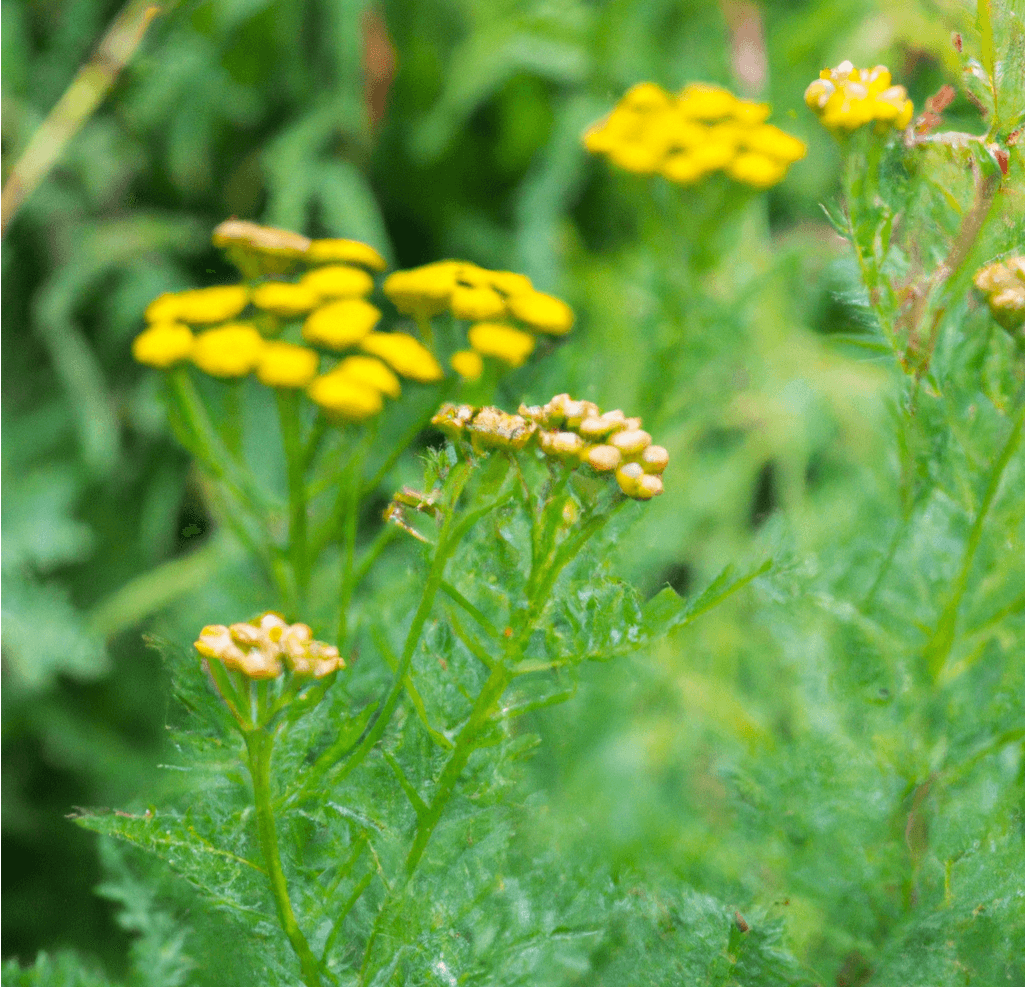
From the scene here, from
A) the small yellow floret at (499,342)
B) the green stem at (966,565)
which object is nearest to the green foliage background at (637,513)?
the green stem at (966,565)

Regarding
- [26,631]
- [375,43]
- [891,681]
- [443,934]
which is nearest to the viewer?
[443,934]

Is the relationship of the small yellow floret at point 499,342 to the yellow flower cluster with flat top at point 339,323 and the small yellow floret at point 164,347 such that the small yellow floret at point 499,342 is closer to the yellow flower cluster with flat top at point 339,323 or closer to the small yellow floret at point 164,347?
Result: the yellow flower cluster with flat top at point 339,323

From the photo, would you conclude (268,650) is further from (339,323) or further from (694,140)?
(694,140)

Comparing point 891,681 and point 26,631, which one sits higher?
point 891,681

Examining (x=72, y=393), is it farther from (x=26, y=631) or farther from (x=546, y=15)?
(x=546, y=15)

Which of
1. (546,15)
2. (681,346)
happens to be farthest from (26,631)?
(546,15)

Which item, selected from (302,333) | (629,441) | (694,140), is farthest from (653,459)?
(694,140)
